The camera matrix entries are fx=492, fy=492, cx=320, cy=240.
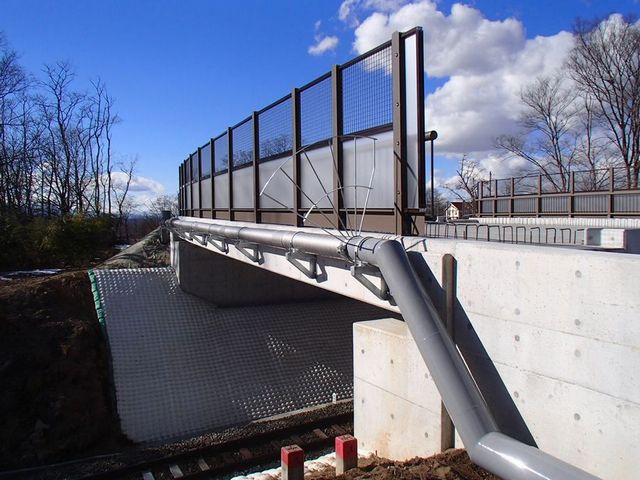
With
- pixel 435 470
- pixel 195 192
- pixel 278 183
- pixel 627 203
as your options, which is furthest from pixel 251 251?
pixel 627 203

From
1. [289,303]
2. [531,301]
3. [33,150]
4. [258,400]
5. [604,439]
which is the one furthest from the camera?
[33,150]

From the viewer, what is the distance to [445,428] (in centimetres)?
495

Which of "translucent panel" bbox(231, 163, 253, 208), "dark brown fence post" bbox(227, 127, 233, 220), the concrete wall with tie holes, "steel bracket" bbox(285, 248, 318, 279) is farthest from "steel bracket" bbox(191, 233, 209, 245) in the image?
the concrete wall with tie holes

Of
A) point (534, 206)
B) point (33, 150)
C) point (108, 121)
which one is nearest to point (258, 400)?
point (534, 206)

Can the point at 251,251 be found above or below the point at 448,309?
above

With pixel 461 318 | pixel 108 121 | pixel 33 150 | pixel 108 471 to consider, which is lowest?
pixel 108 471

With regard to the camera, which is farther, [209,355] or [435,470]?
[209,355]

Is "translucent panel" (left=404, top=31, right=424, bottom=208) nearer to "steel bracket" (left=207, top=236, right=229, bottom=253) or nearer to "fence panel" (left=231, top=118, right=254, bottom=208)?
"fence panel" (left=231, top=118, right=254, bottom=208)

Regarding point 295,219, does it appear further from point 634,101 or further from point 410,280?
point 634,101

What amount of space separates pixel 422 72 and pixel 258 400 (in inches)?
401

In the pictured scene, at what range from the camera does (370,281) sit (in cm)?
596

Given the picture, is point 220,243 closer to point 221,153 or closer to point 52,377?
point 221,153

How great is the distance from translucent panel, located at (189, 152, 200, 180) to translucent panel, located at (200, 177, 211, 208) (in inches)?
44.4

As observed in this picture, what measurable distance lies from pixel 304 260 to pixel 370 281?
82.5 inches
